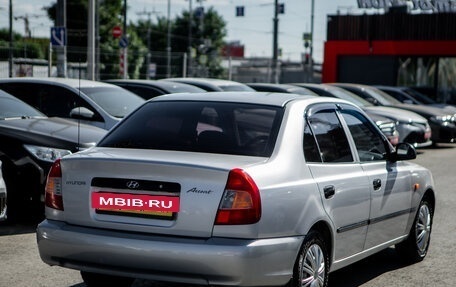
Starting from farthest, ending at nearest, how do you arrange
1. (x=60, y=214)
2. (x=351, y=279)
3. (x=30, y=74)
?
(x=30, y=74)
(x=351, y=279)
(x=60, y=214)

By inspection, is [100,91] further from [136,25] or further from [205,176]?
[136,25]

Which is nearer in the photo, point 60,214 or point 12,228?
point 60,214

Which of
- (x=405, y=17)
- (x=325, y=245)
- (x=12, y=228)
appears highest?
(x=405, y=17)

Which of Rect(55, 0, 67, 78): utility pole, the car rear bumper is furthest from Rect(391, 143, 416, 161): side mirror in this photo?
Rect(55, 0, 67, 78): utility pole

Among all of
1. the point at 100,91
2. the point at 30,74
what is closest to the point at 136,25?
the point at 30,74

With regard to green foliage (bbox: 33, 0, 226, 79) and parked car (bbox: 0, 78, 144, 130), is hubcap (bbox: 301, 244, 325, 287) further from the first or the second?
parked car (bbox: 0, 78, 144, 130)

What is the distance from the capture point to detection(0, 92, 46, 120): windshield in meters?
9.19

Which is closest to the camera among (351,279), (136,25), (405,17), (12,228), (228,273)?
(228,273)

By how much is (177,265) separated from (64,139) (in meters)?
4.27

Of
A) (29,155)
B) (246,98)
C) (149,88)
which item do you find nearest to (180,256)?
(246,98)

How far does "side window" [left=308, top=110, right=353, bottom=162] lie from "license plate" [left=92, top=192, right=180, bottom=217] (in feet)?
4.21

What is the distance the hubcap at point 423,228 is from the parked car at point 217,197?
1.15 meters

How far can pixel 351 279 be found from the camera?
6.25 m

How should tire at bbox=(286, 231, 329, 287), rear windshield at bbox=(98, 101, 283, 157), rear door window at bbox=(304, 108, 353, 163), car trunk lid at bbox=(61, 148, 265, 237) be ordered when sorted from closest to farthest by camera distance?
car trunk lid at bbox=(61, 148, 265, 237)
tire at bbox=(286, 231, 329, 287)
rear windshield at bbox=(98, 101, 283, 157)
rear door window at bbox=(304, 108, 353, 163)
